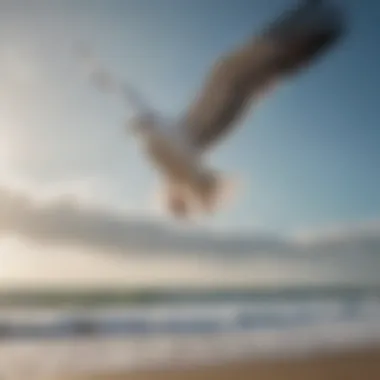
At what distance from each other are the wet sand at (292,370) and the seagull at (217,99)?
0.26 meters

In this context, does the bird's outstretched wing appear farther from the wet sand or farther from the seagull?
the wet sand

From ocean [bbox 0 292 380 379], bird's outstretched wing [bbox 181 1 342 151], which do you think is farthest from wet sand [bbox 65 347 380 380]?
bird's outstretched wing [bbox 181 1 342 151]

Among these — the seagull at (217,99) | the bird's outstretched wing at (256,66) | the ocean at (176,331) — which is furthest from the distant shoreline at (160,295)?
the bird's outstretched wing at (256,66)

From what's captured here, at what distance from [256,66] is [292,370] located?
526mm

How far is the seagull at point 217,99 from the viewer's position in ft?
3.83

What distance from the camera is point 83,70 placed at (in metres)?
1.16

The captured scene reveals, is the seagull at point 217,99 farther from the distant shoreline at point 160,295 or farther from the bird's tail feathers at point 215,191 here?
the distant shoreline at point 160,295

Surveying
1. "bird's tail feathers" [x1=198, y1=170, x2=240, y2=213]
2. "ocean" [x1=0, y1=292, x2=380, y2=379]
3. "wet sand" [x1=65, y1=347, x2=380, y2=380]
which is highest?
"bird's tail feathers" [x1=198, y1=170, x2=240, y2=213]

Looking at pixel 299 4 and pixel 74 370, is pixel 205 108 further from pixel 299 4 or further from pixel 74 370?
pixel 74 370

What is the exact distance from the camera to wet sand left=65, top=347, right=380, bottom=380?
111 centimetres

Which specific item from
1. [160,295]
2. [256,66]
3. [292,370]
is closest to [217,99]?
[256,66]

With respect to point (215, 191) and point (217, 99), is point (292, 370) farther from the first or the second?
point (217, 99)

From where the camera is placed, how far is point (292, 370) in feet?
3.82

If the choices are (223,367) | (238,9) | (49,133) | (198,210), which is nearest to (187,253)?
(198,210)
